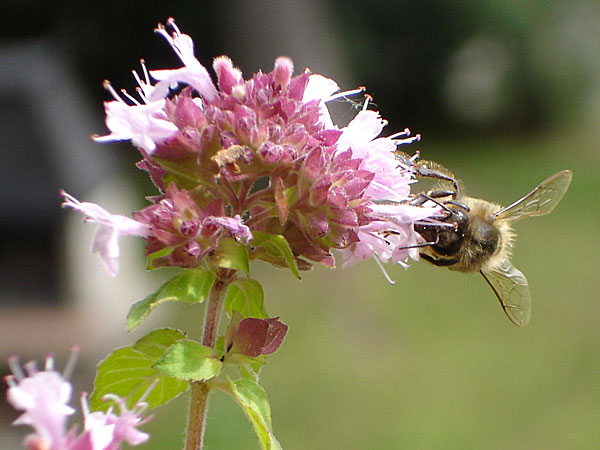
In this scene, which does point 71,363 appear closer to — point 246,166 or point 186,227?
point 186,227

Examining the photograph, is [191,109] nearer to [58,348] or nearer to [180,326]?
[58,348]

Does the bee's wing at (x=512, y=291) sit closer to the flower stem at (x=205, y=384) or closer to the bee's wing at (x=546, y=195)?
the bee's wing at (x=546, y=195)

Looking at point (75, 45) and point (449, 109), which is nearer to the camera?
point (75, 45)

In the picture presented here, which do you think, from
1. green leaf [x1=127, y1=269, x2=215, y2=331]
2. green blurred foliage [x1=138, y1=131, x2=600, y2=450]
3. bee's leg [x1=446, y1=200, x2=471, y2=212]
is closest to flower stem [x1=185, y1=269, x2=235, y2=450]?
green leaf [x1=127, y1=269, x2=215, y2=331]

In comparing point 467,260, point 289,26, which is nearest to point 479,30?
point 289,26

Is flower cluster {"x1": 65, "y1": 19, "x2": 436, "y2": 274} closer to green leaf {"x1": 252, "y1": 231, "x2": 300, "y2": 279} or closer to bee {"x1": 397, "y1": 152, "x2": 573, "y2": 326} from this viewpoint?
green leaf {"x1": 252, "y1": 231, "x2": 300, "y2": 279}

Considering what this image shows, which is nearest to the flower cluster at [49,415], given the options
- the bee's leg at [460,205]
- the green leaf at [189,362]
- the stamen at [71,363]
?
the stamen at [71,363]
